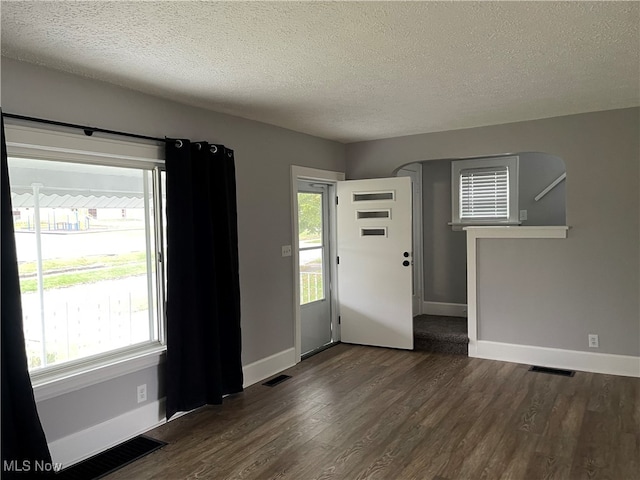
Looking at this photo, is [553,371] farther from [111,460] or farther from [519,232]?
[111,460]

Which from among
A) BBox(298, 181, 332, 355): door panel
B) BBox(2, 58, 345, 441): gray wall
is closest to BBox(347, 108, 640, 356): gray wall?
BBox(298, 181, 332, 355): door panel

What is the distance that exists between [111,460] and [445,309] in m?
4.57

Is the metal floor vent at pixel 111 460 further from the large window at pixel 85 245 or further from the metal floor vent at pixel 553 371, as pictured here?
the metal floor vent at pixel 553 371

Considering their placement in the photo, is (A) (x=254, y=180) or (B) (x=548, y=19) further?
(A) (x=254, y=180)

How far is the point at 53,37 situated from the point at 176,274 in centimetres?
169

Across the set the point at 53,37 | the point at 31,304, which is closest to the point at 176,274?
the point at 31,304

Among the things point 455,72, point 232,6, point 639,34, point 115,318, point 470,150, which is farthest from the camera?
point 470,150

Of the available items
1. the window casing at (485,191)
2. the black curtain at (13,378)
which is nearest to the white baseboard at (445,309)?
the window casing at (485,191)

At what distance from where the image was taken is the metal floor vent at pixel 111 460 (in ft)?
9.18

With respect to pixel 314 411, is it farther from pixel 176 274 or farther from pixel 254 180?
pixel 254 180

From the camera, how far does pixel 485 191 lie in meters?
6.07

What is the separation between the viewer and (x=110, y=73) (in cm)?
296

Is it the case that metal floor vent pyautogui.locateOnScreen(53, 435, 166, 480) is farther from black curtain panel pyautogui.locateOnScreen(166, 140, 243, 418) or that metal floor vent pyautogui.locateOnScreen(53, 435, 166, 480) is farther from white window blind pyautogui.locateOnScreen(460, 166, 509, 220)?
white window blind pyautogui.locateOnScreen(460, 166, 509, 220)

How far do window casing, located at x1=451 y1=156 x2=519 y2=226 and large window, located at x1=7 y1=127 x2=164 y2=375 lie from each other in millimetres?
4002
